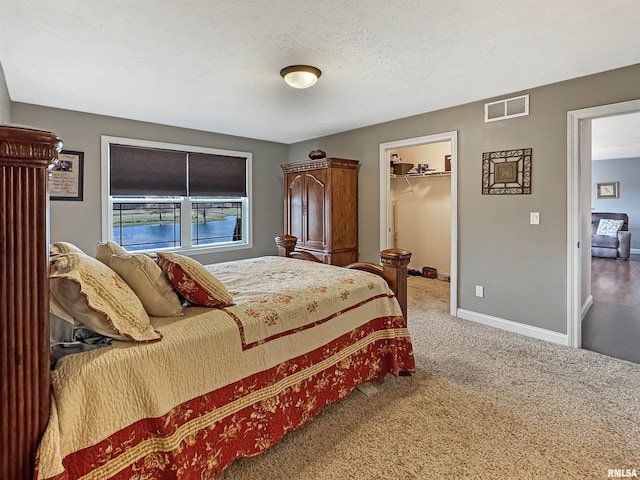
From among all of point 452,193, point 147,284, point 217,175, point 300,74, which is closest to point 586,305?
point 452,193

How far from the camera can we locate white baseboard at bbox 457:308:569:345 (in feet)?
10.7

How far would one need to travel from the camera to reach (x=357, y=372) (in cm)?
222

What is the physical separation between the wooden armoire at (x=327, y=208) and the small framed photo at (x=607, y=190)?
8.60m

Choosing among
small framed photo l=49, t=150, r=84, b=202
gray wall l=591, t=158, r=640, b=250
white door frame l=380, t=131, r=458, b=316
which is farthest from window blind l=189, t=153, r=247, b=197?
gray wall l=591, t=158, r=640, b=250

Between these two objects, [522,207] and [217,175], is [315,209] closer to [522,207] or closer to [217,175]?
[217,175]

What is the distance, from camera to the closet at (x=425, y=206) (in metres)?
6.07

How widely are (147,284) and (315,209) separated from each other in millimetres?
3506

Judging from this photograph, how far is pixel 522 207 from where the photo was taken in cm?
345

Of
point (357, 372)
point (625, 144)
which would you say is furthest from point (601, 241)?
point (357, 372)

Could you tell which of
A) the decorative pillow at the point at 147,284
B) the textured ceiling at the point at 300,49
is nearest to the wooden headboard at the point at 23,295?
the decorative pillow at the point at 147,284

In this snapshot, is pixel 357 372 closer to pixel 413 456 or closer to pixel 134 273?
pixel 413 456

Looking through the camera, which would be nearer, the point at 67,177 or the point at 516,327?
the point at 516,327

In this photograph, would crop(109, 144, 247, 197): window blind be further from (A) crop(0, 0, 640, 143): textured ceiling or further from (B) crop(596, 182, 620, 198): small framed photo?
(B) crop(596, 182, 620, 198): small framed photo

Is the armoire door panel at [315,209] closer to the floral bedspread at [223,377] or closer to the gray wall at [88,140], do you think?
the gray wall at [88,140]
